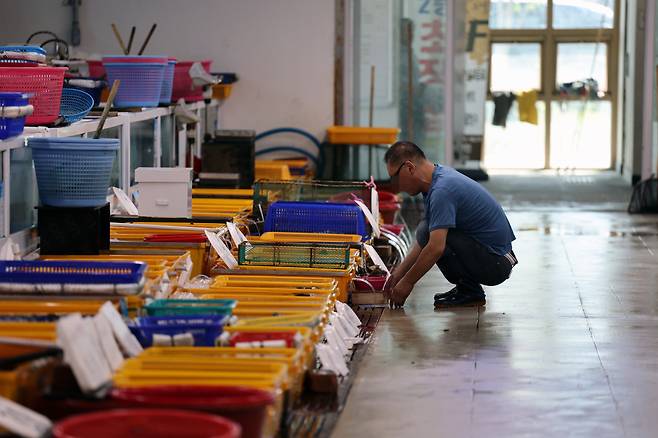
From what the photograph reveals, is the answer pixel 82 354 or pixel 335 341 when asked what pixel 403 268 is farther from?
pixel 82 354

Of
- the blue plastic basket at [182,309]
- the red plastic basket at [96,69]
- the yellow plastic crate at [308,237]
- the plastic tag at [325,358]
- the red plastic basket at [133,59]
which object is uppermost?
the red plastic basket at [133,59]

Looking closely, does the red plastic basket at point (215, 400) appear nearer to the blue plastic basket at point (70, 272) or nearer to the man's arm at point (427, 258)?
the blue plastic basket at point (70, 272)

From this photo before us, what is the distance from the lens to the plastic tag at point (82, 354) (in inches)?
139

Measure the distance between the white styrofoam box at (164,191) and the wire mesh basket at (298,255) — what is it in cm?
71

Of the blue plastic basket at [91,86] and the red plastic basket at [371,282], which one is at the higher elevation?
the blue plastic basket at [91,86]

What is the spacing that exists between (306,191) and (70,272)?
4.00 metres

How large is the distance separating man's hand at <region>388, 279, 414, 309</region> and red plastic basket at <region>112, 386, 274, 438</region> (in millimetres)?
3141

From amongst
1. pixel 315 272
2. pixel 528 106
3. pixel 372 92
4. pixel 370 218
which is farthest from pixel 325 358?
pixel 528 106

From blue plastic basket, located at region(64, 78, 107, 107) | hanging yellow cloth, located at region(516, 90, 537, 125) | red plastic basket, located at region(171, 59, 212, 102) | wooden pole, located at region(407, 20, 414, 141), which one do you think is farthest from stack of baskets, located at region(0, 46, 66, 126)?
hanging yellow cloth, located at region(516, 90, 537, 125)

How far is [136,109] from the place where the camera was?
7828 mm

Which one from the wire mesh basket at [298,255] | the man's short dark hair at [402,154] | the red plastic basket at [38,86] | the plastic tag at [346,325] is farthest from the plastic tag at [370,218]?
the red plastic basket at [38,86]

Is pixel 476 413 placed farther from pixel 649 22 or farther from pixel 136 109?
pixel 649 22

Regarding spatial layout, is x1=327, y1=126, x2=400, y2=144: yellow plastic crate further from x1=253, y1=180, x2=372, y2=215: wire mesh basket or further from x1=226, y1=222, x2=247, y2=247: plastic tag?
x1=226, y1=222, x2=247, y2=247: plastic tag

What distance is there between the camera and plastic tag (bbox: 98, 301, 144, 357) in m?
4.04
